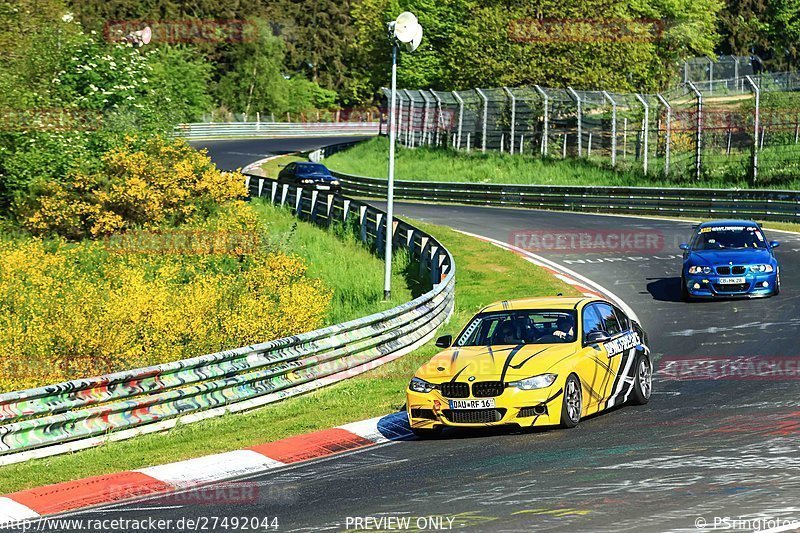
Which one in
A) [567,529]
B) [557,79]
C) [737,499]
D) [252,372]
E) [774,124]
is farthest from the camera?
[557,79]

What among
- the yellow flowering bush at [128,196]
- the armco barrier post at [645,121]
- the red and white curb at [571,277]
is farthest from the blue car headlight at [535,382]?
the armco barrier post at [645,121]

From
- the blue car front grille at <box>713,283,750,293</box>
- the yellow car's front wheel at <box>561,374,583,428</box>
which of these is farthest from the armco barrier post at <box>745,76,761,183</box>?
the yellow car's front wheel at <box>561,374,583,428</box>

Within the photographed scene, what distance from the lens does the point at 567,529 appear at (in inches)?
314

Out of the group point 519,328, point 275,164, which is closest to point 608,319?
point 519,328

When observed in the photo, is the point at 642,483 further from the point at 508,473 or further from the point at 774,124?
the point at 774,124

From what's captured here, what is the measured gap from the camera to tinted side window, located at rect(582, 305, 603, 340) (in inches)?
530

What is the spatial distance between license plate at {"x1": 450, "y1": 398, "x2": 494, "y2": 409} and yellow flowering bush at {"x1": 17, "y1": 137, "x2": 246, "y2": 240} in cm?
2252

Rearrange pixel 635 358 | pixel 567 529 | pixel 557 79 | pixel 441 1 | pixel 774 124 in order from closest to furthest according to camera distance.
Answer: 1. pixel 567 529
2. pixel 635 358
3. pixel 774 124
4. pixel 557 79
5. pixel 441 1

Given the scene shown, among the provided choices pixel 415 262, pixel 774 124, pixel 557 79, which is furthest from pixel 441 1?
pixel 415 262

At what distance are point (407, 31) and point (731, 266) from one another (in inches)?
317

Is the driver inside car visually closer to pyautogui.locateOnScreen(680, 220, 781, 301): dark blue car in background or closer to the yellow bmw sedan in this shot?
the yellow bmw sedan

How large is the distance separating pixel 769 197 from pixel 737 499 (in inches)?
1150

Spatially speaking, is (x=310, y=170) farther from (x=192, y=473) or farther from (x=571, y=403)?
(x=192, y=473)

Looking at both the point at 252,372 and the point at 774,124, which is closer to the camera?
the point at 252,372
